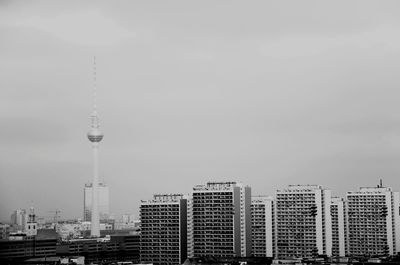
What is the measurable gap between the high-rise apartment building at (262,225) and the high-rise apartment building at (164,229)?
1144 millimetres

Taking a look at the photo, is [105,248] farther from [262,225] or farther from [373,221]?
[373,221]

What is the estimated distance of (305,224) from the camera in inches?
480

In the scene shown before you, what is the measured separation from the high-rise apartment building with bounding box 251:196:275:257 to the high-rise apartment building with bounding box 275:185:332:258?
0.52 ft

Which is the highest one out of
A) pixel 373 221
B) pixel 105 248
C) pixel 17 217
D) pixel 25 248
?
pixel 17 217

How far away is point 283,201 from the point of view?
1246 centimetres

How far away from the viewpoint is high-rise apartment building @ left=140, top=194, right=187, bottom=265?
1204 cm

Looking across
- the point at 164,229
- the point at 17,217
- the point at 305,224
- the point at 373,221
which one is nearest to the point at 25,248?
the point at 164,229

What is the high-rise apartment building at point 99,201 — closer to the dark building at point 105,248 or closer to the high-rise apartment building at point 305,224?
the dark building at point 105,248

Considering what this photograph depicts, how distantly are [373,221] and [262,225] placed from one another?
1785 mm

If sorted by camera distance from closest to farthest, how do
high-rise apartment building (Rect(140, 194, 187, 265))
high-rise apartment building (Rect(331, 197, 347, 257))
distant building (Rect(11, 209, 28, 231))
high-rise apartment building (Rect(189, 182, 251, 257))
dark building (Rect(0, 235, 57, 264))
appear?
1. distant building (Rect(11, 209, 28, 231))
2. dark building (Rect(0, 235, 57, 264))
3. high-rise apartment building (Rect(189, 182, 251, 257))
4. high-rise apartment building (Rect(140, 194, 187, 265))
5. high-rise apartment building (Rect(331, 197, 347, 257))

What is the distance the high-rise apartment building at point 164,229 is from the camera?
1204 centimetres

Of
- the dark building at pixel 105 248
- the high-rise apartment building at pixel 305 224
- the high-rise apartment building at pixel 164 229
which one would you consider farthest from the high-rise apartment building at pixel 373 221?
→ the dark building at pixel 105 248

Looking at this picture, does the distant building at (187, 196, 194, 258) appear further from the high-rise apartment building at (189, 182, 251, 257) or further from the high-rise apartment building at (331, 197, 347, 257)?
the high-rise apartment building at (331, 197, 347, 257)

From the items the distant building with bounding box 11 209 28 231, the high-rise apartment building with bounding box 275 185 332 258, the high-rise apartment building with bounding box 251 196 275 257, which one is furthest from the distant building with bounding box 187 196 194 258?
the distant building with bounding box 11 209 28 231
